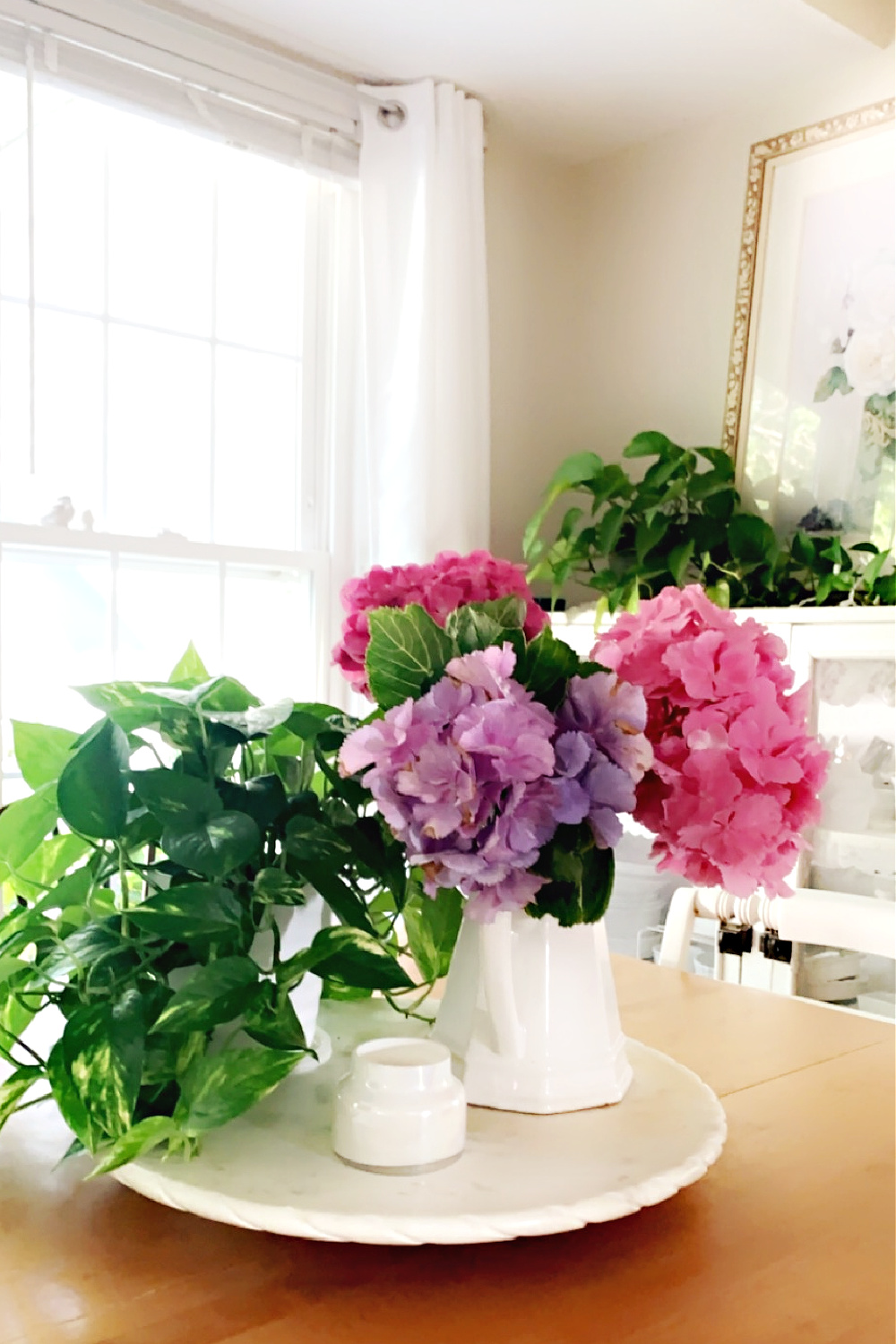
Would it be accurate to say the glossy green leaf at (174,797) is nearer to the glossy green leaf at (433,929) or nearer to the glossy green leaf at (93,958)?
the glossy green leaf at (93,958)

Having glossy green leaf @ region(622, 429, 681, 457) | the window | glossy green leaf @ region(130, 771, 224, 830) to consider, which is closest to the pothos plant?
glossy green leaf @ region(130, 771, 224, 830)

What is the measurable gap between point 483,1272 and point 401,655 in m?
0.35

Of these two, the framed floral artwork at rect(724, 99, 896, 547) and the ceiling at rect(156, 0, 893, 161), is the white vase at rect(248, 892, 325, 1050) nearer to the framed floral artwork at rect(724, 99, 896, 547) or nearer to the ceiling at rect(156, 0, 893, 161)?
the framed floral artwork at rect(724, 99, 896, 547)

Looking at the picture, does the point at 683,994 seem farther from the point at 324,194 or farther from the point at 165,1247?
the point at 324,194

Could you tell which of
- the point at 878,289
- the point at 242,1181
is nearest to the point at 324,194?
the point at 878,289

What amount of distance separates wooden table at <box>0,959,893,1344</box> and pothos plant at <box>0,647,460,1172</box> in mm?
58

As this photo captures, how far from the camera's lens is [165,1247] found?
632 millimetres

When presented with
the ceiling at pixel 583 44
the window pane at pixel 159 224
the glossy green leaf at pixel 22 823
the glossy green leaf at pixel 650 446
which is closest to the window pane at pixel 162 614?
the window pane at pixel 159 224

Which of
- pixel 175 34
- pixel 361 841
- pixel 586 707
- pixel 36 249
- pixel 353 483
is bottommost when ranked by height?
pixel 361 841

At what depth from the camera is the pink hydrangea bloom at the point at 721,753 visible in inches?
28.0

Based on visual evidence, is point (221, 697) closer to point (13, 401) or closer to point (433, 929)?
point (433, 929)

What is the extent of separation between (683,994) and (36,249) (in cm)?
187

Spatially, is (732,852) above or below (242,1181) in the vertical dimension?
above

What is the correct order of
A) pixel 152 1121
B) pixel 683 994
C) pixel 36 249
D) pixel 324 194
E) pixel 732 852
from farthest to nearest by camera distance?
pixel 324 194 → pixel 36 249 → pixel 683 994 → pixel 732 852 → pixel 152 1121
